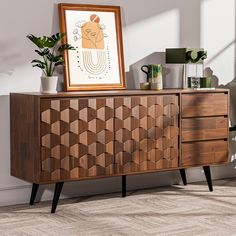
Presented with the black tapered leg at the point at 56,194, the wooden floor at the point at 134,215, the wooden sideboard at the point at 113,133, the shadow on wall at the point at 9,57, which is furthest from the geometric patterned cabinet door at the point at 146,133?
the shadow on wall at the point at 9,57

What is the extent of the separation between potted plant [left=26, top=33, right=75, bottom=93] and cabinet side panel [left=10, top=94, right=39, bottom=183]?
0.56 ft

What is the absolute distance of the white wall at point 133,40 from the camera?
424 centimetres

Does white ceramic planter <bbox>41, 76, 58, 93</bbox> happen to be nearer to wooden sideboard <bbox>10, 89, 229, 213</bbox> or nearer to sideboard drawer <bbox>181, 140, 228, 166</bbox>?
wooden sideboard <bbox>10, 89, 229, 213</bbox>

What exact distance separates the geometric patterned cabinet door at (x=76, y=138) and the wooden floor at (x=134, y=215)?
263 mm

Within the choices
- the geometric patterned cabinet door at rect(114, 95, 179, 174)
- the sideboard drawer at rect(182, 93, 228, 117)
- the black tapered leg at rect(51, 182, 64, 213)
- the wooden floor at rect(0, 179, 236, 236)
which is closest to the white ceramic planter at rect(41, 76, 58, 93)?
the geometric patterned cabinet door at rect(114, 95, 179, 174)

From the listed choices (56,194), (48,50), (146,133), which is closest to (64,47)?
(48,50)

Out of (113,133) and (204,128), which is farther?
(204,128)

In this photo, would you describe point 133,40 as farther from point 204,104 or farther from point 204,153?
point 204,153

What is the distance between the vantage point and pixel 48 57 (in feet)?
13.7

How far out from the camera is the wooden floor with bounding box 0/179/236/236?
12.0 ft

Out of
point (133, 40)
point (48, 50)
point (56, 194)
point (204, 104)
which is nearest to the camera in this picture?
point (56, 194)

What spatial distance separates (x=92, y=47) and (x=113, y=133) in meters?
0.67

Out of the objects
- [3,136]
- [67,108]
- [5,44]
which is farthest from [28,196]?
[5,44]

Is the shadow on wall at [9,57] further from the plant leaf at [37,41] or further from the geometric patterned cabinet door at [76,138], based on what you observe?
the geometric patterned cabinet door at [76,138]
